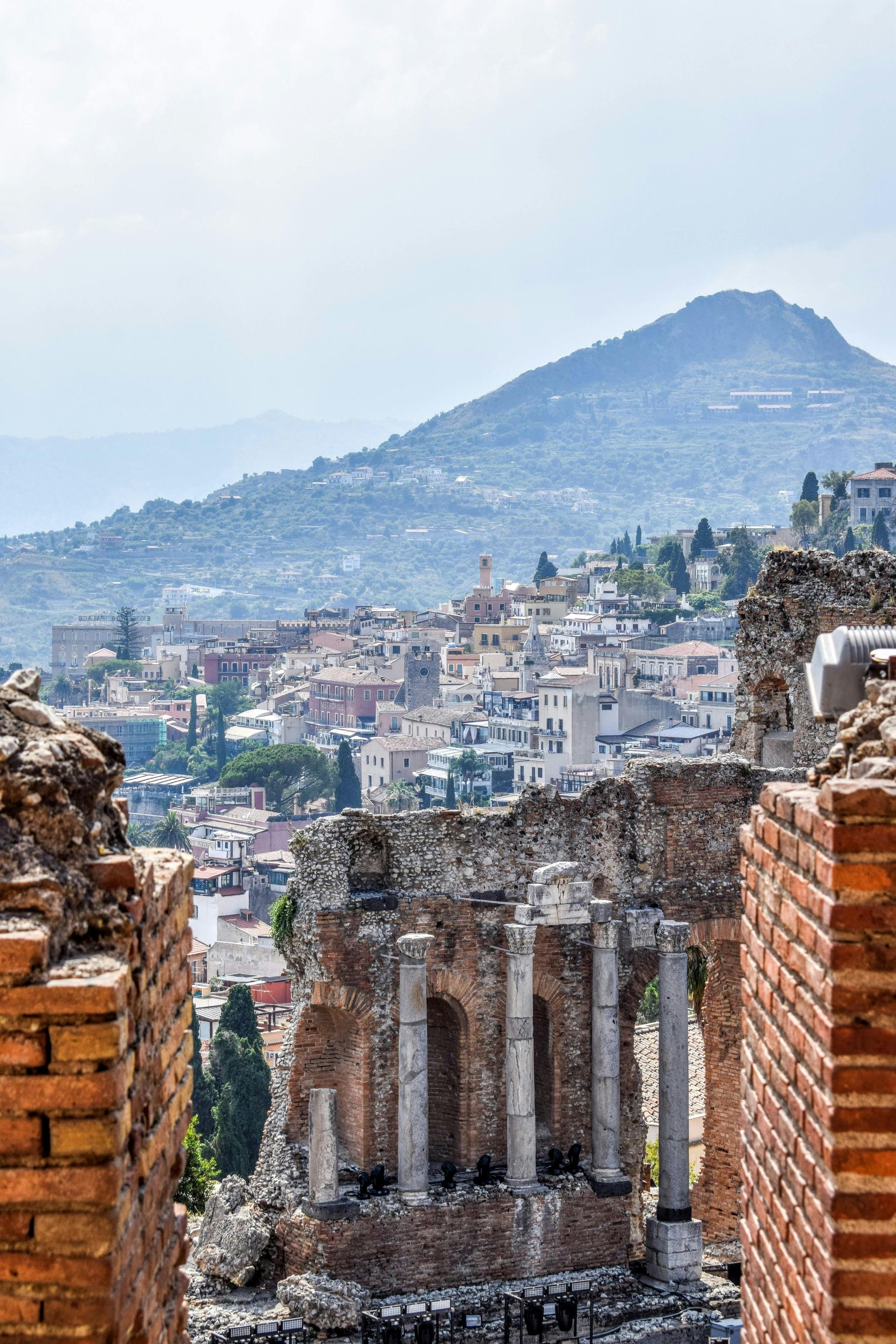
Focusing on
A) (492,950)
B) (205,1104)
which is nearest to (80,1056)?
(492,950)

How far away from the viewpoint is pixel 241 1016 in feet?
Answer: 146

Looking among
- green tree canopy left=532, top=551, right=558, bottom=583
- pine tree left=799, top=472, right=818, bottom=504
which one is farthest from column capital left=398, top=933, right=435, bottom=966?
green tree canopy left=532, top=551, right=558, bottom=583

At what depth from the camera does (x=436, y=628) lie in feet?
553

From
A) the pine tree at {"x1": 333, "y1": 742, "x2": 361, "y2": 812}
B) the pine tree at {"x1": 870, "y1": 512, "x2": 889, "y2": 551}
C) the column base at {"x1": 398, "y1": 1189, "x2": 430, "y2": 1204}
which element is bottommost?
the pine tree at {"x1": 333, "y1": 742, "x2": 361, "y2": 812}

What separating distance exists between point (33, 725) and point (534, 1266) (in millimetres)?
14685

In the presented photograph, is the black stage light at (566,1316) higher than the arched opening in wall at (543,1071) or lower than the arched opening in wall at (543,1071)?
lower

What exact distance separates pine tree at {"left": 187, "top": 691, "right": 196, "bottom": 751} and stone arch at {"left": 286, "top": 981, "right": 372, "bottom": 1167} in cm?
12760

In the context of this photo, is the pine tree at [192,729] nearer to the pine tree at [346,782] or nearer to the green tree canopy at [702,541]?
the pine tree at [346,782]

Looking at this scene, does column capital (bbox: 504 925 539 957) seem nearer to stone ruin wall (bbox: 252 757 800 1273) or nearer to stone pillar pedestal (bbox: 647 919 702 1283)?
stone ruin wall (bbox: 252 757 800 1273)

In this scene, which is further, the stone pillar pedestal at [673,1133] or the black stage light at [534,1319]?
the stone pillar pedestal at [673,1133]

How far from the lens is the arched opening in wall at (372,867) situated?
62.5 feet

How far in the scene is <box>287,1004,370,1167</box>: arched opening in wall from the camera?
18.5 metres

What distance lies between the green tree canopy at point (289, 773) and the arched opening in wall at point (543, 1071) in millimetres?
96355

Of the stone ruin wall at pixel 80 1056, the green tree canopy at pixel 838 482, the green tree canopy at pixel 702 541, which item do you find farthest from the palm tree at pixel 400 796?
the stone ruin wall at pixel 80 1056
